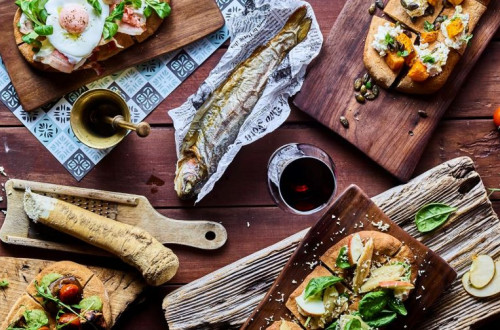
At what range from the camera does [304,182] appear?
2613 millimetres

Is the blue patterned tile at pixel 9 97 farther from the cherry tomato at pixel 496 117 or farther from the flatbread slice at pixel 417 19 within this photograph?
the cherry tomato at pixel 496 117

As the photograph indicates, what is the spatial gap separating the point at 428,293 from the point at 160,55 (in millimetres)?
1336

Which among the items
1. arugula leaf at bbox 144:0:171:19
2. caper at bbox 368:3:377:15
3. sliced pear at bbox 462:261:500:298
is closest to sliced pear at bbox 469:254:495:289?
sliced pear at bbox 462:261:500:298

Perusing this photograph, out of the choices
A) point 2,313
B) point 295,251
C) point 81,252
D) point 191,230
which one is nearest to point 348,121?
point 295,251

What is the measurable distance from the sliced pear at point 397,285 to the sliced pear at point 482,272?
0.35 metres

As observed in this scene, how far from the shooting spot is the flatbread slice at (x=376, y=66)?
267 centimetres

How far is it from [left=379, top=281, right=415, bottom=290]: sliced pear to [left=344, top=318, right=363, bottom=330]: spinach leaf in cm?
15

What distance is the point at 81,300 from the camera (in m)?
2.57

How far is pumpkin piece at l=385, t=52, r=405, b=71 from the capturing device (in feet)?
8.59

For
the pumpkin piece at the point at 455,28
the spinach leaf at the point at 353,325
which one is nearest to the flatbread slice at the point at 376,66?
the pumpkin piece at the point at 455,28

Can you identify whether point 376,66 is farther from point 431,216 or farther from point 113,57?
point 113,57

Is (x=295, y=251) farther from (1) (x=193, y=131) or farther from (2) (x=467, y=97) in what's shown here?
(2) (x=467, y=97)

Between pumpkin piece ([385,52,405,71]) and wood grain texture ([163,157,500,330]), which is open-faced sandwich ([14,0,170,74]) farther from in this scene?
wood grain texture ([163,157,500,330])

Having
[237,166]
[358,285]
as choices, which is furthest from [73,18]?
[358,285]
